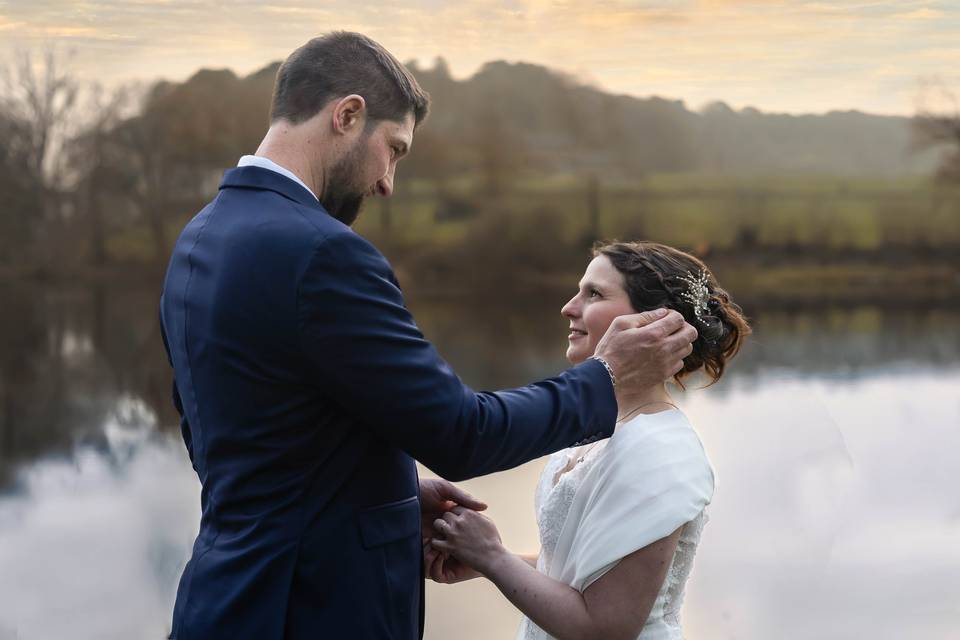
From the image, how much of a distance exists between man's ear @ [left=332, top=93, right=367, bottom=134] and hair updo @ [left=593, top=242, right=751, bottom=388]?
0.55m

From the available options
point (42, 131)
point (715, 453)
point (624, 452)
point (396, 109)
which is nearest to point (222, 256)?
point (396, 109)

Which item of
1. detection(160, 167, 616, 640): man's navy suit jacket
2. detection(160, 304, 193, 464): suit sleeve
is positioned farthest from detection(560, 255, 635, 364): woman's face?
detection(160, 304, 193, 464): suit sleeve

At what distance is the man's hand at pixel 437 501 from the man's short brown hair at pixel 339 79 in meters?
0.64

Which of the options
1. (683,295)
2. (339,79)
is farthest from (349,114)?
(683,295)

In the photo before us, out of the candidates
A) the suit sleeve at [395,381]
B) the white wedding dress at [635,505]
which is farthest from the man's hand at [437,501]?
the suit sleeve at [395,381]

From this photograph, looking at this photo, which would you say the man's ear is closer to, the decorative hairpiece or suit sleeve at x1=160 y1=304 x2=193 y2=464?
suit sleeve at x1=160 y1=304 x2=193 y2=464

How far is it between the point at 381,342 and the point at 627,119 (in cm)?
957

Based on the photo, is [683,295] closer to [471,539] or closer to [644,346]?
[644,346]

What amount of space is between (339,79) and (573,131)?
905 cm

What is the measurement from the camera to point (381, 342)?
1.32 meters

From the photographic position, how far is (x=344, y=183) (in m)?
1.51

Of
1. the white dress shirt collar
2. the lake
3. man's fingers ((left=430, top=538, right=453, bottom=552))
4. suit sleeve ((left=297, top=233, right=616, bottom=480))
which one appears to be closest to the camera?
suit sleeve ((left=297, top=233, right=616, bottom=480))

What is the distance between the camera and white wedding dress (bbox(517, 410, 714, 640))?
155 centimetres

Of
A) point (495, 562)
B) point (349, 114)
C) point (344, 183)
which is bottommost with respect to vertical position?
point (495, 562)
